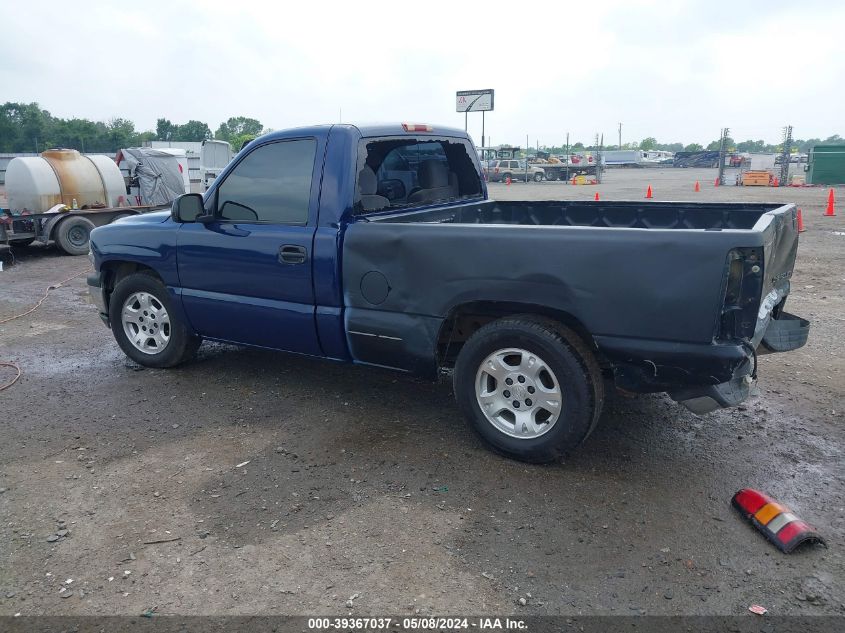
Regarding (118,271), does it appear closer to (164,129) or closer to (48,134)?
(48,134)

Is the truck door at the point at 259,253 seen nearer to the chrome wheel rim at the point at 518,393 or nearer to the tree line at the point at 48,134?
the chrome wheel rim at the point at 518,393

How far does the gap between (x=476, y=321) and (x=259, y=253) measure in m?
1.61

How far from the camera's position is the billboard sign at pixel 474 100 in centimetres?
4186

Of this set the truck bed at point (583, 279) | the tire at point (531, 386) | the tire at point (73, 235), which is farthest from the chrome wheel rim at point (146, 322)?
the tire at point (73, 235)

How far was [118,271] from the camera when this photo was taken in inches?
230

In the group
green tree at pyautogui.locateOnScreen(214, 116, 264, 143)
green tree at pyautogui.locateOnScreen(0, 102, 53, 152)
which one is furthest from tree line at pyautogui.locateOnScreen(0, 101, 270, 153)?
green tree at pyautogui.locateOnScreen(214, 116, 264, 143)

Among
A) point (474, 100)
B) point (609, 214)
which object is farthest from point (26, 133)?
point (609, 214)

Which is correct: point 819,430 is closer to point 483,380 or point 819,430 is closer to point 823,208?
point 483,380

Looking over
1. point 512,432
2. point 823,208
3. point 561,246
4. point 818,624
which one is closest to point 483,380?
point 512,432

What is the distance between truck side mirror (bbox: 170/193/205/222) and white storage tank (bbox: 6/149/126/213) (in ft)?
29.7

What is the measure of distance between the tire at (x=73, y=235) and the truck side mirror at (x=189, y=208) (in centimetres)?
856

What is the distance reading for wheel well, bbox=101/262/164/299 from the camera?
18.6 feet

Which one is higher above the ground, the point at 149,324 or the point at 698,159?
the point at 698,159

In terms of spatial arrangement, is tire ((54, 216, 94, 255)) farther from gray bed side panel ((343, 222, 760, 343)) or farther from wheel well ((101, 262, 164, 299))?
gray bed side panel ((343, 222, 760, 343))
